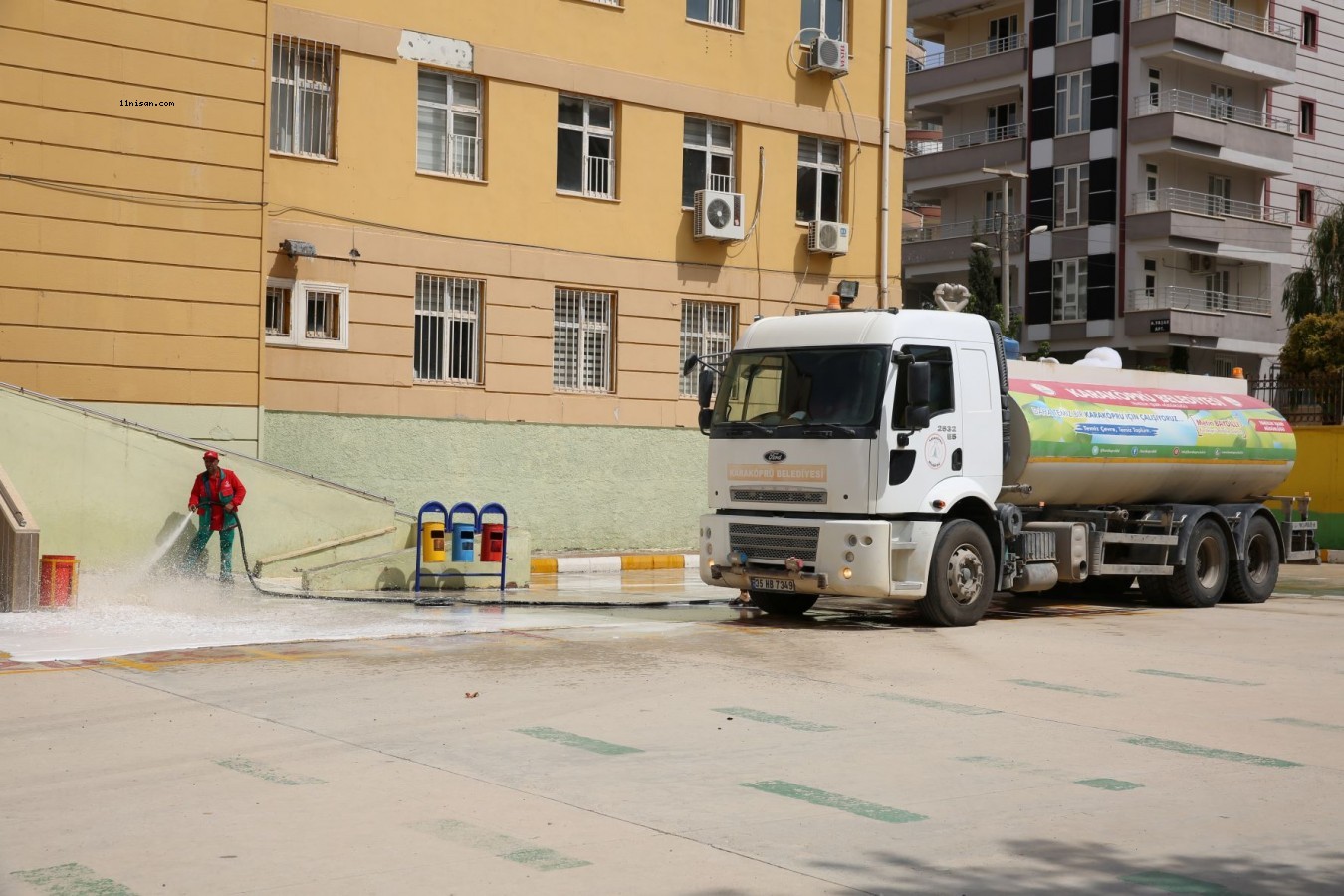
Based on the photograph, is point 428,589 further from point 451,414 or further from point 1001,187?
point 1001,187

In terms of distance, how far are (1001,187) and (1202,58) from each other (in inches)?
321

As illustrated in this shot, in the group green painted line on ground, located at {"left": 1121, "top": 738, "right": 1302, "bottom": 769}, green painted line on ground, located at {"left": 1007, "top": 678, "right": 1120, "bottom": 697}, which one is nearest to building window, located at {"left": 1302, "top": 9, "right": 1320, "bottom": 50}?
green painted line on ground, located at {"left": 1007, "top": 678, "right": 1120, "bottom": 697}

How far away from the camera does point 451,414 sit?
24.5 m

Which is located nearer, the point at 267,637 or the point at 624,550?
the point at 267,637

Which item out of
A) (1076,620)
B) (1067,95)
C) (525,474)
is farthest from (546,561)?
(1067,95)

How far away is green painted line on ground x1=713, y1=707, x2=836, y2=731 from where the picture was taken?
9656mm

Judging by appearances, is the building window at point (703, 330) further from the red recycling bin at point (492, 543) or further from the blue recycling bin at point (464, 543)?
the blue recycling bin at point (464, 543)

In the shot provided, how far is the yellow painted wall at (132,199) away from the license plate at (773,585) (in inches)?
344

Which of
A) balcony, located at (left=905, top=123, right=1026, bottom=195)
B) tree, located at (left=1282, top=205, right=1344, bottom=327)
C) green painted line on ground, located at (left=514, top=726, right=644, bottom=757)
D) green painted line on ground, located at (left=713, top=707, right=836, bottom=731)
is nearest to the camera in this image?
green painted line on ground, located at (left=514, top=726, right=644, bottom=757)

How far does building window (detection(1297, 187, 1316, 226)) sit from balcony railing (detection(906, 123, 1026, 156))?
10.2m

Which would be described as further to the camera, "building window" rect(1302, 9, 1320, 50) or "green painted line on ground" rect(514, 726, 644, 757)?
"building window" rect(1302, 9, 1320, 50)

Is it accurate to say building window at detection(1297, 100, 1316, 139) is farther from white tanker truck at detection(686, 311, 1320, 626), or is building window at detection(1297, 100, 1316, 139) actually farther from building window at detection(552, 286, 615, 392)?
white tanker truck at detection(686, 311, 1320, 626)

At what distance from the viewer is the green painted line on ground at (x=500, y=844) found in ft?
20.7

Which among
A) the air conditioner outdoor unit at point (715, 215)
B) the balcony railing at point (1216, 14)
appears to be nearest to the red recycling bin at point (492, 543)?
the air conditioner outdoor unit at point (715, 215)
